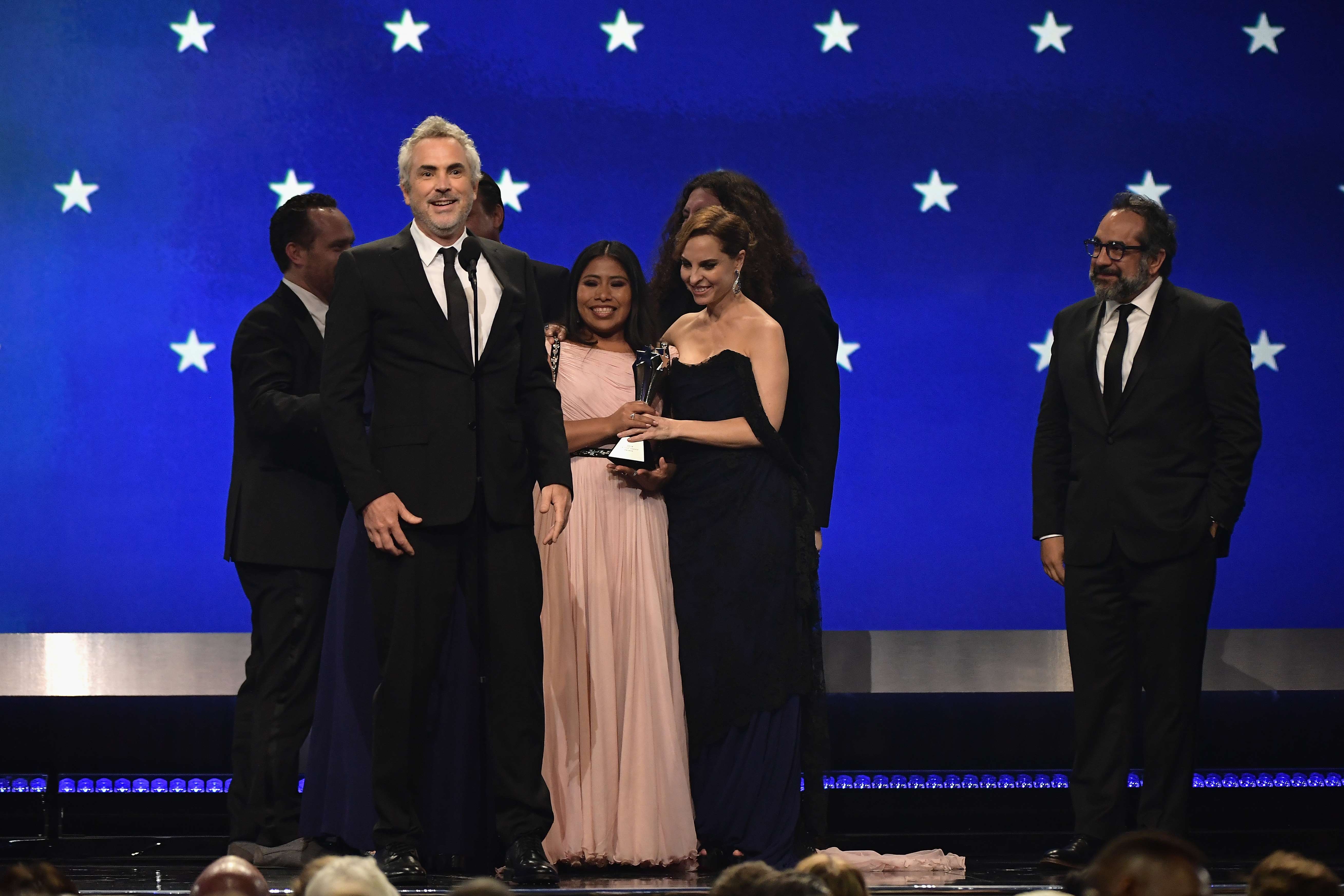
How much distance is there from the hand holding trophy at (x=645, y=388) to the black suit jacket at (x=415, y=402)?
1.36 feet

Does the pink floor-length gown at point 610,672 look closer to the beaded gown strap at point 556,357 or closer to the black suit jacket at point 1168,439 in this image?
the beaded gown strap at point 556,357

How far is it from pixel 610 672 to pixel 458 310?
97 cm

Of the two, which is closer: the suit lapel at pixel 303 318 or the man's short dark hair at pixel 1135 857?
the man's short dark hair at pixel 1135 857

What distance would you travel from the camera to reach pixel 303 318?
367 cm

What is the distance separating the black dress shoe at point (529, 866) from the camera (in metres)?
2.95

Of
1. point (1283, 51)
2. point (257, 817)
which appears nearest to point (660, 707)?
point (257, 817)

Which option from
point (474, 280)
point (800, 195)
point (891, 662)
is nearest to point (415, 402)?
point (474, 280)

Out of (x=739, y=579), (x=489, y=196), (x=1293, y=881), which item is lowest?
(x=1293, y=881)

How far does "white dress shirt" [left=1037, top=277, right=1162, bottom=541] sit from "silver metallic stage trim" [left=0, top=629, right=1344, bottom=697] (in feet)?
3.78

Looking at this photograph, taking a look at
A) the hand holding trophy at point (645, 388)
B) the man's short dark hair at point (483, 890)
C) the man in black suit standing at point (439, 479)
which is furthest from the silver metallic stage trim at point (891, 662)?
the man's short dark hair at point (483, 890)

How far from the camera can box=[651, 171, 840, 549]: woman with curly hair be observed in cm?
380

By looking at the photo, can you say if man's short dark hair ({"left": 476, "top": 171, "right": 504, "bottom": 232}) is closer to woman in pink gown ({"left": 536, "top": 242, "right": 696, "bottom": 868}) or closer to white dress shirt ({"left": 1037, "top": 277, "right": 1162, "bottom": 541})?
woman in pink gown ({"left": 536, "top": 242, "right": 696, "bottom": 868})

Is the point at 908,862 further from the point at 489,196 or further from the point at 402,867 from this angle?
the point at 489,196

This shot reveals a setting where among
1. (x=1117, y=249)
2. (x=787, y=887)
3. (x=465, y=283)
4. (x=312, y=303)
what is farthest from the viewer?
(x=1117, y=249)
